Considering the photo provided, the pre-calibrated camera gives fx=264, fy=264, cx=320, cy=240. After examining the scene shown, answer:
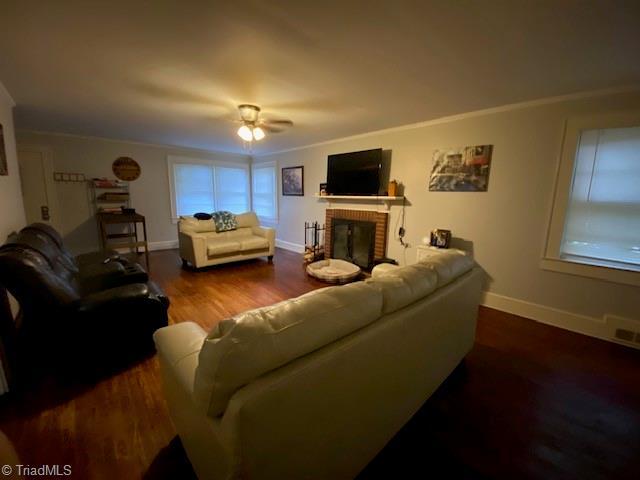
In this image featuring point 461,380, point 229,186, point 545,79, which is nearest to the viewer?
point 461,380

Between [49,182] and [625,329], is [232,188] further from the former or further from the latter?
[625,329]

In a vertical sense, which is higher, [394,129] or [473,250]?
[394,129]

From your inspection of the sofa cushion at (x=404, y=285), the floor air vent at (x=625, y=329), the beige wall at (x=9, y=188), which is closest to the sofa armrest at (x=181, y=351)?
the sofa cushion at (x=404, y=285)

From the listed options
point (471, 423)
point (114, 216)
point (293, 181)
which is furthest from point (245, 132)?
point (114, 216)

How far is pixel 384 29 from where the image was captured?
1.54 metres

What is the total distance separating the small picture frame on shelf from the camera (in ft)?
10.7

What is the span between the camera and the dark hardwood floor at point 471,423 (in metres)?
1.30

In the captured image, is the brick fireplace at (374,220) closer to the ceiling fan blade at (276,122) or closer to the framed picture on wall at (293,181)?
the framed picture on wall at (293,181)

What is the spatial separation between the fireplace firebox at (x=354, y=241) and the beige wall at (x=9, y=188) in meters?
3.94

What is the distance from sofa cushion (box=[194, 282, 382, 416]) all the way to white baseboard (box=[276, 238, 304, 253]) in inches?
185

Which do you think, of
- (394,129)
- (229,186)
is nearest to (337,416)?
(394,129)

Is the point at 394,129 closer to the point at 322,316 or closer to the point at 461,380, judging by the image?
the point at 461,380

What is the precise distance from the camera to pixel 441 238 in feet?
10.8

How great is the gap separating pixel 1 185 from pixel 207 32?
2.39 metres
